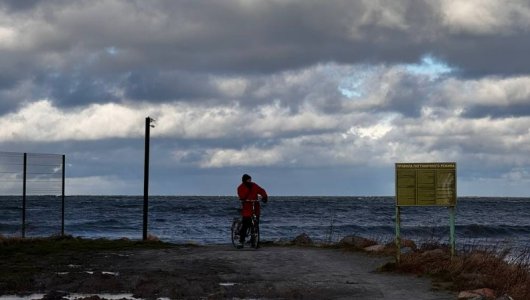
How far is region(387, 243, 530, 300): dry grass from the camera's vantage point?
12070mm

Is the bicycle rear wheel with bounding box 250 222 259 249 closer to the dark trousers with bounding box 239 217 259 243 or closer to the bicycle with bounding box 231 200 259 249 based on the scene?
the bicycle with bounding box 231 200 259 249

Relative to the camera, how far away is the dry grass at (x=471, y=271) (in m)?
12.1

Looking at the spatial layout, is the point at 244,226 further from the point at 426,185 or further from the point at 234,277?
the point at 426,185

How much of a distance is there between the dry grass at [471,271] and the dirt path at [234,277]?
0.48 metres

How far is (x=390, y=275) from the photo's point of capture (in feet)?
46.7

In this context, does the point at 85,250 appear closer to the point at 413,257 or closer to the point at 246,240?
the point at 246,240

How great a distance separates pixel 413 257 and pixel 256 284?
4.15 m

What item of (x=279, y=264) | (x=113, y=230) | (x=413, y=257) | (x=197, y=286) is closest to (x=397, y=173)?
(x=413, y=257)

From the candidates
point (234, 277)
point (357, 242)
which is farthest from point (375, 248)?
point (234, 277)

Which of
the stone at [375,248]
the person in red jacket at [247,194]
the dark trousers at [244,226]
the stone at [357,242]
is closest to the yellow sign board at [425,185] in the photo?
the stone at [375,248]

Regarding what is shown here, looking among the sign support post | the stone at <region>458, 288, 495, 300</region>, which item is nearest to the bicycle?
the sign support post

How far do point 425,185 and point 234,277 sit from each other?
14.2 feet

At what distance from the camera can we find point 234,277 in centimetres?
1364

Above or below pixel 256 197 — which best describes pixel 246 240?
below
